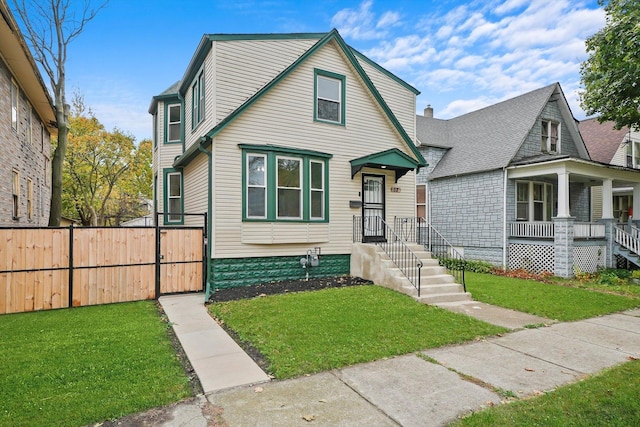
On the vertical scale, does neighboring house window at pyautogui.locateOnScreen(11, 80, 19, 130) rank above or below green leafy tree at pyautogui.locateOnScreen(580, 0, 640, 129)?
below

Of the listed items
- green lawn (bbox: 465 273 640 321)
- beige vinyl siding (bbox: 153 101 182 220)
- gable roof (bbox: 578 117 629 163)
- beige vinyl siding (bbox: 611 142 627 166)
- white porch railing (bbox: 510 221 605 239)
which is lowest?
green lawn (bbox: 465 273 640 321)

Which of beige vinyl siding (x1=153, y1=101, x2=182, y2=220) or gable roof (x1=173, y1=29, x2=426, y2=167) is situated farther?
beige vinyl siding (x1=153, y1=101, x2=182, y2=220)

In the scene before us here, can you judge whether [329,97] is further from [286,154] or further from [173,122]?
[173,122]

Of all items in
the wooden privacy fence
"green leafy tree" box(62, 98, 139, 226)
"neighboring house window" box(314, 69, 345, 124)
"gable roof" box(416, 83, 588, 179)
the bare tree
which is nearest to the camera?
the wooden privacy fence

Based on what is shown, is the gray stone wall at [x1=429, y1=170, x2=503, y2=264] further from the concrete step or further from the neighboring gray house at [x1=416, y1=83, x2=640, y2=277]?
the concrete step

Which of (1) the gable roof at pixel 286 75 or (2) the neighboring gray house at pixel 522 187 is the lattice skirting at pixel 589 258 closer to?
(2) the neighboring gray house at pixel 522 187

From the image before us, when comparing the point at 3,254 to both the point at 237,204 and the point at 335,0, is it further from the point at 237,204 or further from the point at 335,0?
the point at 335,0

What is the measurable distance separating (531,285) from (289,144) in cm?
849

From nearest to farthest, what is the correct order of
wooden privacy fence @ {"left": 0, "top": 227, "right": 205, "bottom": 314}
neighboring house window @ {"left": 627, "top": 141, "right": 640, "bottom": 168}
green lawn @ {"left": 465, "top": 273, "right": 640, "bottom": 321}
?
1. wooden privacy fence @ {"left": 0, "top": 227, "right": 205, "bottom": 314}
2. green lawn @ {"left": 465, "top": 273, "right": 640, "bottom": 321}
3. neighboring house window @ {"left": 627, "top": 141, "right": 640, "bottom": 168}

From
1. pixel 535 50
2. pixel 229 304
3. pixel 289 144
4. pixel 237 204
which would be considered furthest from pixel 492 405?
pixel 535 50

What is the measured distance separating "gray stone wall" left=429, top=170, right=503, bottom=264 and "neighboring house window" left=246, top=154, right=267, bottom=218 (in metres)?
9.98

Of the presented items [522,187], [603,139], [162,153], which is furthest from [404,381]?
[603,139]

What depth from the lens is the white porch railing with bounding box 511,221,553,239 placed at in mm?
12898

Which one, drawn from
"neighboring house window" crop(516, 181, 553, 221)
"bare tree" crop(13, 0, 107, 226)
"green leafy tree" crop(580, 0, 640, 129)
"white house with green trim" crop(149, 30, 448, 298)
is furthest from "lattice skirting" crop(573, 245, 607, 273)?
"bare tree" crop(13, 0, 107, 226)
